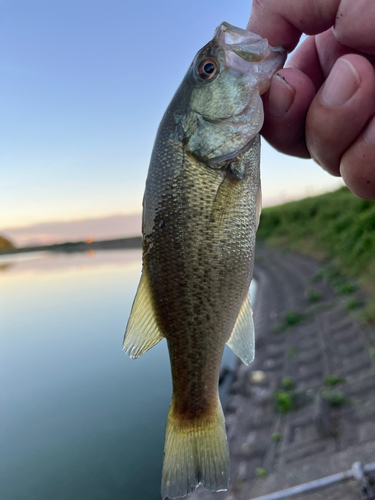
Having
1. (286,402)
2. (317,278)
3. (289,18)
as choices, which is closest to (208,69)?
(289,18)

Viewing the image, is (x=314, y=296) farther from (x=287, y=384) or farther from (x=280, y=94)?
(x=280, y=94)

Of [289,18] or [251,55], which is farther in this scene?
[289,18]

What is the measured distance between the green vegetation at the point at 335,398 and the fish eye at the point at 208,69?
7.64 m

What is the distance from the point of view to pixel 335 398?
295 inches

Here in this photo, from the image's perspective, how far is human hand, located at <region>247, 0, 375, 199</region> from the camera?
1896mm

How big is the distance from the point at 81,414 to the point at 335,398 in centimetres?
1173

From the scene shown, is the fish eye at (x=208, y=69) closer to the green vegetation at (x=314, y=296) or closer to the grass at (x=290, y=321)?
the grass at (x=290, y=321)

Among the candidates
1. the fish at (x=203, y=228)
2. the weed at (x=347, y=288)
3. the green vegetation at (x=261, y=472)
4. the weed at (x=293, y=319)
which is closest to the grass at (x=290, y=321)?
the weed at (x=293, y=319)

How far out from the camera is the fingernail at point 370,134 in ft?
6.57

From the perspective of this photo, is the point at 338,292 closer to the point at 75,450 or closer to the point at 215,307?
the point at 75,450

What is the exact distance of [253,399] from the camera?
9.87m

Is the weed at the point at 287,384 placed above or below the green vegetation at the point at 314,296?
below

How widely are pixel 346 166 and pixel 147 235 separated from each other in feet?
4.52

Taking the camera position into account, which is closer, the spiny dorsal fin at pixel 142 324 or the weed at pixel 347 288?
the spiny dorsal fin at pixel 142 324
